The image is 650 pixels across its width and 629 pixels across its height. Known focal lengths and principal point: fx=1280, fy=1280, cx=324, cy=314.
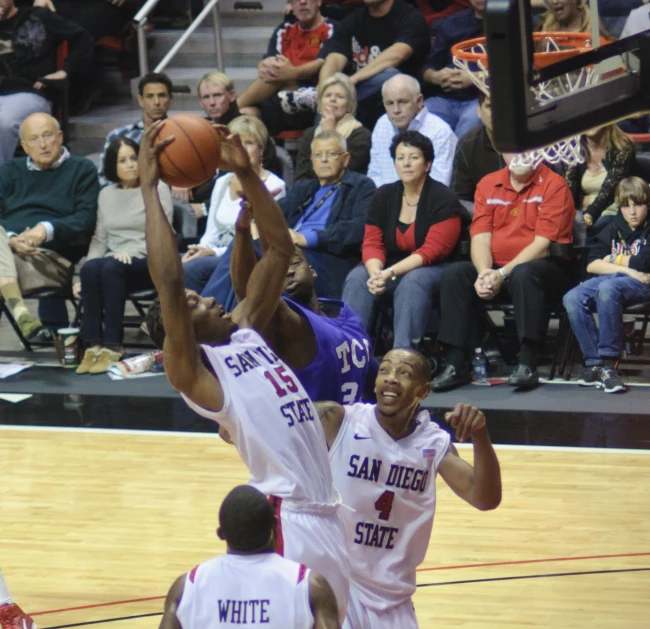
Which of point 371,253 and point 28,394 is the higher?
point 371,253

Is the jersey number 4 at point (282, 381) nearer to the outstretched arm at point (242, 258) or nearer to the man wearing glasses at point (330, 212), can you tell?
the outstretched arm at point (242, 258)

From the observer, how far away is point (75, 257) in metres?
9.42

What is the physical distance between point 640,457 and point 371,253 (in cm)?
230

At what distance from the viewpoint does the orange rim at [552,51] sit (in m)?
3.88

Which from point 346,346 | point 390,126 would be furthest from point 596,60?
point 390,126

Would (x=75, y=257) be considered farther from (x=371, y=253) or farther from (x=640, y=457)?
(x=640, y=457)

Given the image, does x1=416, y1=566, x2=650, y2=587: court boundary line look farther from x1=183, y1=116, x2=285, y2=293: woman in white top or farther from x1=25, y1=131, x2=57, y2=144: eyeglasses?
x1=25, y1=131, x2=57, y2=144: eyeglasses

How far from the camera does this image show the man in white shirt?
29.0 ft

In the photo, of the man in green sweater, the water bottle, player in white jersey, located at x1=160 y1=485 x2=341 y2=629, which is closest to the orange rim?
player in white jersey, located at x1=160 y1=485 x2=341 y2=629

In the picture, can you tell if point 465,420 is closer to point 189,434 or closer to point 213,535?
point 213,535

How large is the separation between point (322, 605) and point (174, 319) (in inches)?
36.6

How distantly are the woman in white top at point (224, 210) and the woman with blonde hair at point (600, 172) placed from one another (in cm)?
204

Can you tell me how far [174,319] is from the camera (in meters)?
3.51

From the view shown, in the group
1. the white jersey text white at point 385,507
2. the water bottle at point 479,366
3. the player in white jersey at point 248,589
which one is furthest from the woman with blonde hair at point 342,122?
the player in white jersey at point 248,589
